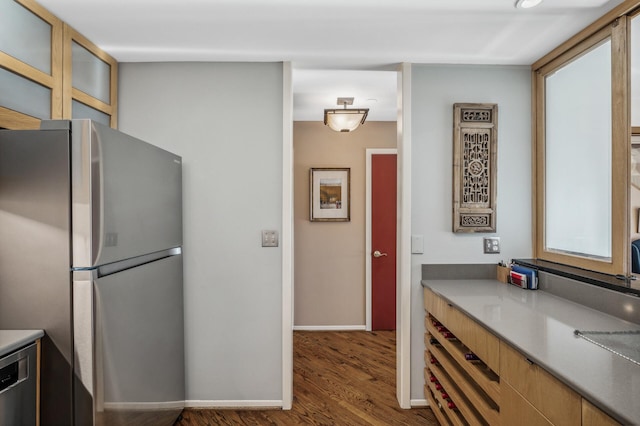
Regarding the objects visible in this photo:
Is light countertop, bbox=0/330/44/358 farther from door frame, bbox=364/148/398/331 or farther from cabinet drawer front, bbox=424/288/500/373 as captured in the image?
door frame, bbox=364/148/398/331

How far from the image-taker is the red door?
4.38 meters

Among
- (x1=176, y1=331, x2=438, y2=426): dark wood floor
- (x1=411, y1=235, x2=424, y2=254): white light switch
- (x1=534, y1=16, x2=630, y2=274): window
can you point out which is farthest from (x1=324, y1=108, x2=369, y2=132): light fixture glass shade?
(x1=176, y1=331, x2=438, y2=426): dark wood floor

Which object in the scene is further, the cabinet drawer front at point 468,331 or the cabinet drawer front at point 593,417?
the cabinet drawer front at point 468,331

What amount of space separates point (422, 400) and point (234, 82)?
2499mm

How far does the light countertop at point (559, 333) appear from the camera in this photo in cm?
108

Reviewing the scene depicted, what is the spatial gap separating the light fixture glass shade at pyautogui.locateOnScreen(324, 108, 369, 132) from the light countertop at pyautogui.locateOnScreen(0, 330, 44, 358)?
2.44m

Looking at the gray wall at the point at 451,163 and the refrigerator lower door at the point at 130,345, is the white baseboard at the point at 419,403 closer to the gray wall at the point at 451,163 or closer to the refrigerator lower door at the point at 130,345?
the gray wall at the point at 451,163

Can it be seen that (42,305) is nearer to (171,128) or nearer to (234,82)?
(171,128)

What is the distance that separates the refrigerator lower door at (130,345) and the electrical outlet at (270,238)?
55 centimetres

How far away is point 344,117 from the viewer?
327 cm

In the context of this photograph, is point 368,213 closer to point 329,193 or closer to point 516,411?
point 329,193

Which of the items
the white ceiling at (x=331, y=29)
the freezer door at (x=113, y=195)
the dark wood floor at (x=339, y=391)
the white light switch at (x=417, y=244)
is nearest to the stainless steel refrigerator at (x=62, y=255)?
the freezer door at (x=113, y=195)

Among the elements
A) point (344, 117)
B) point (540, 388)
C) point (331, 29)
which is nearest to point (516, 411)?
point (540, 388)

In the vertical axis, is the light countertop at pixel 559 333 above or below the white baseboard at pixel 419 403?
above
